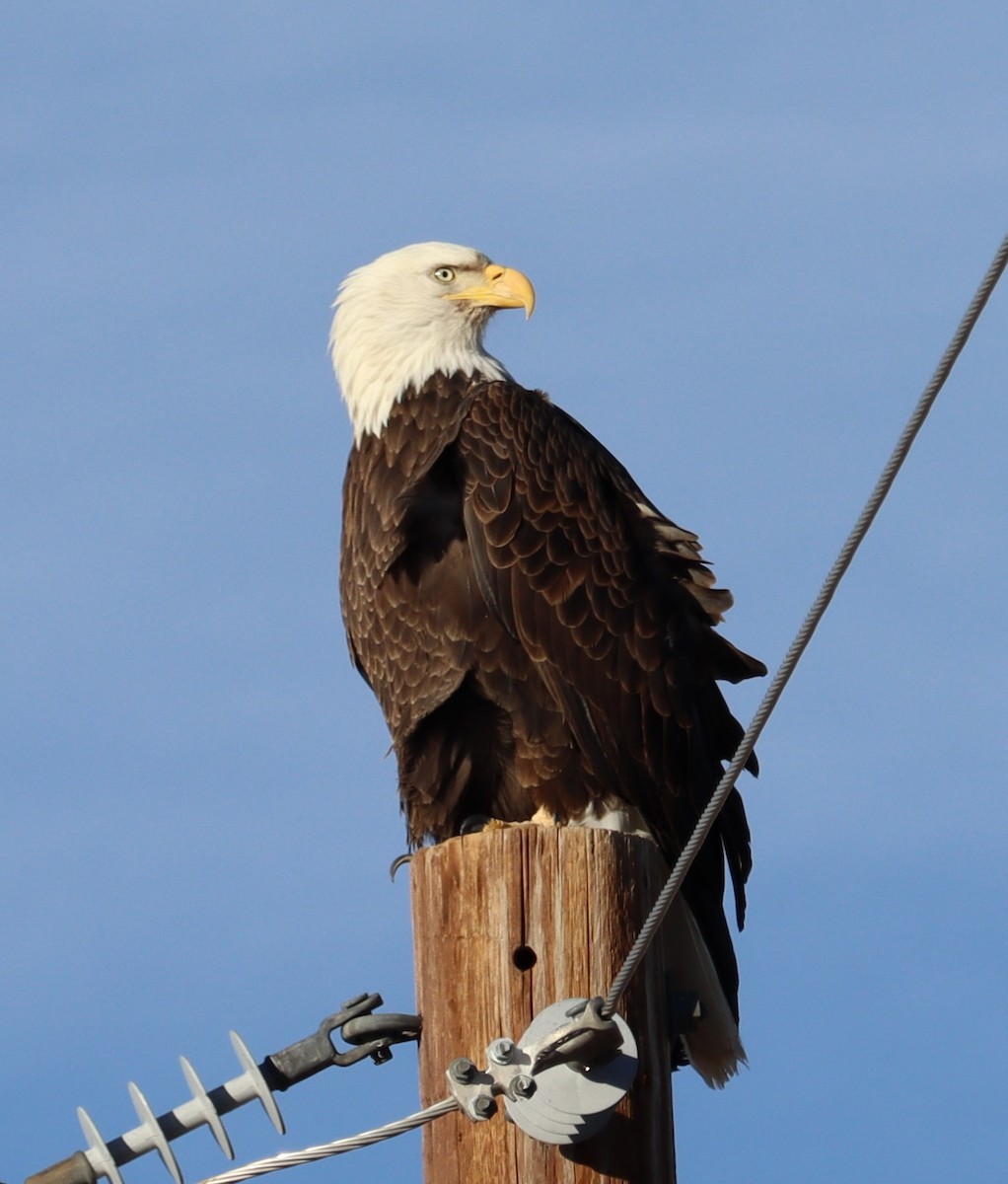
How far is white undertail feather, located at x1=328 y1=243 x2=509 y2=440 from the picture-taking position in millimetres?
6461

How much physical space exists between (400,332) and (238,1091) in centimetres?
344

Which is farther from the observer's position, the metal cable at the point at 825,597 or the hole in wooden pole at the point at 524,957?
the hole in wooden pole at the point at 524,957

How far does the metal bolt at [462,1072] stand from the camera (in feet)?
11.6

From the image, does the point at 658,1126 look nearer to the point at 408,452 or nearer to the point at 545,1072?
the point at 545,1072

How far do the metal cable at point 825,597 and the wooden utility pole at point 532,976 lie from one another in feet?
0.47

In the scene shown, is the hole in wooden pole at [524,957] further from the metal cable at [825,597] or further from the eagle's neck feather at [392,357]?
the eagle's neck feather at [392,357]

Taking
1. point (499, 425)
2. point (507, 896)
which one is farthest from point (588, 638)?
point (507, 896)

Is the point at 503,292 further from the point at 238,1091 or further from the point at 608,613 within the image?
the point at 238,1091

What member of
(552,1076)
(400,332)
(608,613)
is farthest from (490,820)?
(552,1076)

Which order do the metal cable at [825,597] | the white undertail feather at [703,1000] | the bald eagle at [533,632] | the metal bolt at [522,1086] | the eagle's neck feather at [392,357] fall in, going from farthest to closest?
1. the eagle's neck feather at [392,357]
2. the bald eagle at [533,632]
3. the white undertail feather at [703,1000]
4. the metal bolt at [522,1086]
5. the metal cable at [825,597]

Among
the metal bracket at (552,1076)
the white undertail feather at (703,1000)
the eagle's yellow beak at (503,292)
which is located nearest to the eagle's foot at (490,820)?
the white undertail feather at (703,1000)

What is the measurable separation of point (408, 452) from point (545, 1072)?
111 inches

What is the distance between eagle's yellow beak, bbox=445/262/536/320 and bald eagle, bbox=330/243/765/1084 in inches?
23.0

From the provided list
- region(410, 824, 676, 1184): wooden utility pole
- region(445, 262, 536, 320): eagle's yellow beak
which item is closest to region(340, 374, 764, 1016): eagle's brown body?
region(445, 262, 536, 320): eagle's yellow beak
